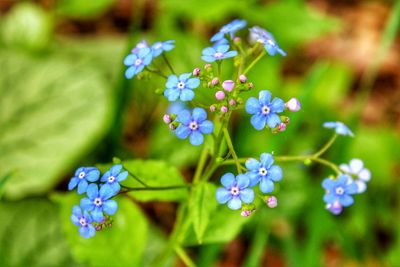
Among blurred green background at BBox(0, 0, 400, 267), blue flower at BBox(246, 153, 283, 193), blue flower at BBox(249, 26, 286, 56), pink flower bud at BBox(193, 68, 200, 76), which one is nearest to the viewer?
blue flower at BBox(246, 153, 283, 193)

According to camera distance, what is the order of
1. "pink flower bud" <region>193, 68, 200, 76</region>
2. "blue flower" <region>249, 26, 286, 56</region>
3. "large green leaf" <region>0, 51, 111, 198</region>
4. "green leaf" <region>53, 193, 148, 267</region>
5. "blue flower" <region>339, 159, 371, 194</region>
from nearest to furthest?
"pink flower bud" <region>193, 68, 200, 76</region> → "blue flower" <region>249, 26, 286, 56</region> → "blue flower" <region>339, 159, 371, 194</region> → "green leaf" <region>53, 193, 148, 267</region> → "large green leaf" <region>0, 51, 111, 198</region>

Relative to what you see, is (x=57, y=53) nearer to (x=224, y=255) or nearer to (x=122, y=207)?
(x=122, y=207)

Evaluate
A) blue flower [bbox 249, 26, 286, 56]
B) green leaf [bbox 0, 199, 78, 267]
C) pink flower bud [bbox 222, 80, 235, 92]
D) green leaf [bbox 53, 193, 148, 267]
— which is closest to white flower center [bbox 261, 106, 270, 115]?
pink flower bud [bbox 222, 80, 235, 92]

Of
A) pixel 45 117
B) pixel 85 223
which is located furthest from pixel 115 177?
pixel 45 117

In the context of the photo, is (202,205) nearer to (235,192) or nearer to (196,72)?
(235,192)

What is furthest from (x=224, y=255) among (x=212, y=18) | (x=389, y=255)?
(x=212, y=18)

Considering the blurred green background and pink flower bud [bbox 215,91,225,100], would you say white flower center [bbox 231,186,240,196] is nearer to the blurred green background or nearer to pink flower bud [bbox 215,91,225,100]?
pink flower bud [bbox 215,91,225,100]
